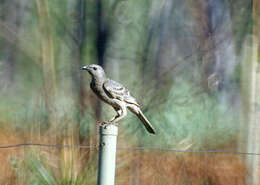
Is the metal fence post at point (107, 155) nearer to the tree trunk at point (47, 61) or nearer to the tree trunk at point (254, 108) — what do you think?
the tree trunk at point (47, 61)

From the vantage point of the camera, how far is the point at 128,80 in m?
4.22

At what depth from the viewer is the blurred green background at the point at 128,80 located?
13.0 ft

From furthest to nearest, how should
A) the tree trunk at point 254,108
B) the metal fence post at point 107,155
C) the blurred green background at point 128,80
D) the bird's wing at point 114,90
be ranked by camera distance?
the tree trunk at point 254,108 → the blurred green background at point 128,80 → the bird's wing at point 114,90 → the metal fence post at point 107,155

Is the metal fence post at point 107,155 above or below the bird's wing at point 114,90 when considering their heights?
below

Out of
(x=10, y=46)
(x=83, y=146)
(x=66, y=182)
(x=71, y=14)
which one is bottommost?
(x=66, y=182)

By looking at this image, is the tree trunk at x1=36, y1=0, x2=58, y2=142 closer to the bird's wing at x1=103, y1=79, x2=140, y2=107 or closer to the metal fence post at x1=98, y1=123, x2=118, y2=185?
the bird's wing at x1=103, y1=79, x2=140, y2=107

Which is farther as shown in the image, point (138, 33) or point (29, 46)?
point (138, 33)

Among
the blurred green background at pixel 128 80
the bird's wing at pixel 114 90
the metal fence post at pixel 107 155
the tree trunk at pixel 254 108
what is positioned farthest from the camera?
the tree trunk at pixel 254 108

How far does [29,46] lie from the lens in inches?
158

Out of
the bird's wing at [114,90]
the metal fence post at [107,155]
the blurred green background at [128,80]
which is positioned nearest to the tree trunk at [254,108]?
the blurred green background at [128,80]

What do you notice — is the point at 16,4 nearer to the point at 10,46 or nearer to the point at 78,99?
the point at 10,46

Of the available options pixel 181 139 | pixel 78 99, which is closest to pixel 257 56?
pixel 181 139

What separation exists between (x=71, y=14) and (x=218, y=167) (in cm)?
202

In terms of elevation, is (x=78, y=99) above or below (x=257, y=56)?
below
